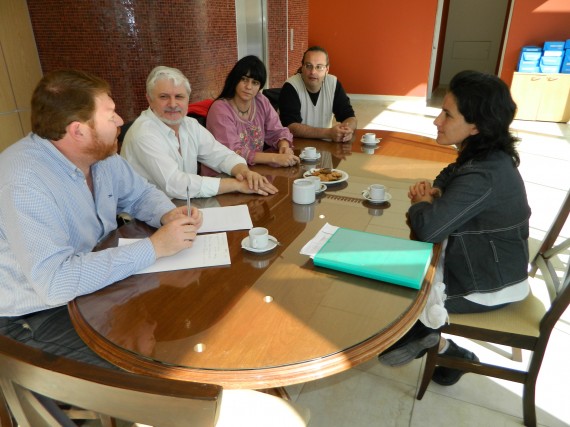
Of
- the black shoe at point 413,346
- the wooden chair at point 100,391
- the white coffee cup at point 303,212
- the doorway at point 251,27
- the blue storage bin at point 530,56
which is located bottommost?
the black shoe at point 413,346

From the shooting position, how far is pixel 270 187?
1699 mm

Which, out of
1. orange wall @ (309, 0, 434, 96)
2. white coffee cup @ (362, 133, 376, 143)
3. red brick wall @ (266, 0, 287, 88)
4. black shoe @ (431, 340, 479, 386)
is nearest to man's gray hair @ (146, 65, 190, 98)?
white coffee cup @ (362, 133, 376, 143)

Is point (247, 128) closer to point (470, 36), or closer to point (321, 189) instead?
point (321, 189)

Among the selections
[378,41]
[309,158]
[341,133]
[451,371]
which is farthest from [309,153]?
[378,41]

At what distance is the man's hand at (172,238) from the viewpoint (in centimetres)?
116

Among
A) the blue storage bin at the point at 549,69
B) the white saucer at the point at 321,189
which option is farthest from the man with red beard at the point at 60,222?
the blue storage bin at the point at 549,69

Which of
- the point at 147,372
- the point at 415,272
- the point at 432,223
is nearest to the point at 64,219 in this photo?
the point at 147,372

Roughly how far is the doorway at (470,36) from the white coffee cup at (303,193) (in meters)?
7.70

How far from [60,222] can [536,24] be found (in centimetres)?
727

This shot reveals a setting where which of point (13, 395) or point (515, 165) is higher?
point (515, 165)

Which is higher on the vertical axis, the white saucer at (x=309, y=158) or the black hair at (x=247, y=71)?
the black hair at (x=247, y=71)

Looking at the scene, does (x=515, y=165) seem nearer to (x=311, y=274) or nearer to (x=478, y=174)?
(x=478, y=174)

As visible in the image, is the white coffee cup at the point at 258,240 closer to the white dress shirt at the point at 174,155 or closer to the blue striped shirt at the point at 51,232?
the blue striped shirt at the point at 51,232

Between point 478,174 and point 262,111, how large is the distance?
1.46m
